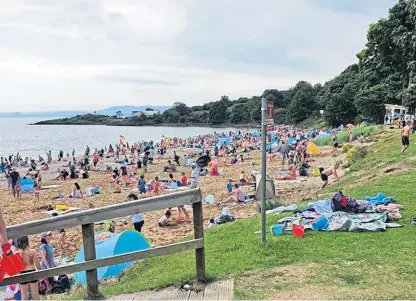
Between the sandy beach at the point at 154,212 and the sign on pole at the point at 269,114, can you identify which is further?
the sandy beach at the point at 154,212

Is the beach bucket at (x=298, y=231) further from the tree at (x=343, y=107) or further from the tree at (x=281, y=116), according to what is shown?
the tree at (x=281, y=116)

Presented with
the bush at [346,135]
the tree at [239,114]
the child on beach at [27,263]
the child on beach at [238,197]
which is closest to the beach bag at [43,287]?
the child on beach at [27,263]

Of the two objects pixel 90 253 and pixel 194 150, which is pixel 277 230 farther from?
pixel 194 150

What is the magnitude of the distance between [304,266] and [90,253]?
8.11 ft

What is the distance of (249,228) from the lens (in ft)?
26.7

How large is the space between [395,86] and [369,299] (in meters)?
48.7

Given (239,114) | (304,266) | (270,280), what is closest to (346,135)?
(304,266)

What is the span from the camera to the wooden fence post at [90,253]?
13.8ft

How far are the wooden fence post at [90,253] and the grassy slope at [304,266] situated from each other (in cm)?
42

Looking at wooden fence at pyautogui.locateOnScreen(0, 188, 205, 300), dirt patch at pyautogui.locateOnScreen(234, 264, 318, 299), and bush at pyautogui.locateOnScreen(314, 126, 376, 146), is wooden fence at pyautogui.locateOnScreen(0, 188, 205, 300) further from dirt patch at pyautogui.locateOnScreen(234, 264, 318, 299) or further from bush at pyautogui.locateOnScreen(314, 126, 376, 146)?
bush at pyautogui.locateOnScreen(314, 126, 376, 146)

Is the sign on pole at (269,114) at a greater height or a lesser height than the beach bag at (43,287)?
greater

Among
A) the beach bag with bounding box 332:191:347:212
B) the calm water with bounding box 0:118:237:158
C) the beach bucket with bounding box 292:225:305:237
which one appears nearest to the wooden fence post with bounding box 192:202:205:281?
the beach bucket with bounding box 292:225:305:237

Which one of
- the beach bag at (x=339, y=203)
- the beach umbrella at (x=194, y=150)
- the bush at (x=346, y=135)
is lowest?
the beach umbrella at (x=194, y=150)

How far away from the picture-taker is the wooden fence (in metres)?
4.10
